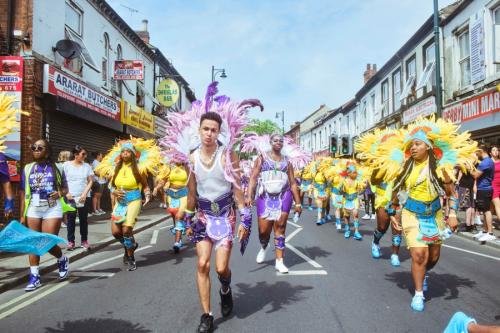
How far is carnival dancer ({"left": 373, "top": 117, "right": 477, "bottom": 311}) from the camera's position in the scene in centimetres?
458

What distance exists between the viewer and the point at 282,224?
6.43 m

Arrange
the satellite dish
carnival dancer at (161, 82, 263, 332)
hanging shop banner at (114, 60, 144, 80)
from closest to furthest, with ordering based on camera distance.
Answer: carnival dancer at (161, 82, 263, 332) < the satellite dish < hanging shop banner at (114, 60, 144, 80)

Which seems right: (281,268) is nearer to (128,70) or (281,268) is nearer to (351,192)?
(351,192)

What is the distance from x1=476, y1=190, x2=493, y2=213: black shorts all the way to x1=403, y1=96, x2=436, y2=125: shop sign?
1173 cm

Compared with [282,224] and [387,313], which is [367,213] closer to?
[282,224]

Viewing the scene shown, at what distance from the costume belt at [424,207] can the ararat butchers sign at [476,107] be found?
1129 centimetres

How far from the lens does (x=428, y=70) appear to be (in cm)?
2150

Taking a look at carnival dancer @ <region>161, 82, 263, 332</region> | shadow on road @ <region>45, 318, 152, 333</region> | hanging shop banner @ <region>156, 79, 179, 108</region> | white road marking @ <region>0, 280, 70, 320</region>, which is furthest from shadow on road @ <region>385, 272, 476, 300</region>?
hanging shop banner @ <region>156, 79, 179, 108</region>

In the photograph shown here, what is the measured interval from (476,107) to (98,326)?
16.4m

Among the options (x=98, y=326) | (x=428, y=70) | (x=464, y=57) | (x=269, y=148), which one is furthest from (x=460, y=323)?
(x=428, y=70)

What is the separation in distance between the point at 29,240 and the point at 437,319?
159 inches

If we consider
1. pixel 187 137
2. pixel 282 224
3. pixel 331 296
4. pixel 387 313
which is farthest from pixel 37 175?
pixel 387 313

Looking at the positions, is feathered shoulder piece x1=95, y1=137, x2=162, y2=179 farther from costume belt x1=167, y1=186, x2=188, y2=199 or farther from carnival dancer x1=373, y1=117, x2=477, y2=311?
carnival dancer x1=373, y1=117, x2=477, y2=311

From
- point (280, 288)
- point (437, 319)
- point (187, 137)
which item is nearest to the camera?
point (437, 319)
